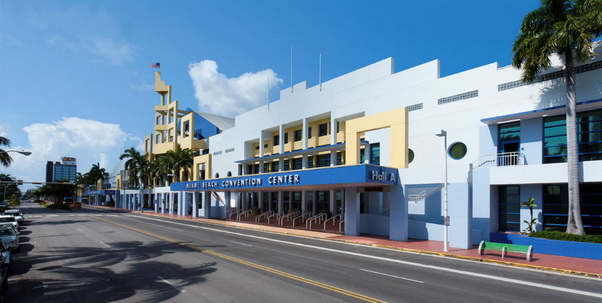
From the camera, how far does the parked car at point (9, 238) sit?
17500 millimetres

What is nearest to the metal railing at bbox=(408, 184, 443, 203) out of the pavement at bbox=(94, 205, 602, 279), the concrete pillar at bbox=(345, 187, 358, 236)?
the pavement at bbox=(94, 205, 602, 279)

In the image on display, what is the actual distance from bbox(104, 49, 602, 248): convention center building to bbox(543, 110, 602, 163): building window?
0.19 feet

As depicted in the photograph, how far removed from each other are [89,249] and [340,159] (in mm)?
23815

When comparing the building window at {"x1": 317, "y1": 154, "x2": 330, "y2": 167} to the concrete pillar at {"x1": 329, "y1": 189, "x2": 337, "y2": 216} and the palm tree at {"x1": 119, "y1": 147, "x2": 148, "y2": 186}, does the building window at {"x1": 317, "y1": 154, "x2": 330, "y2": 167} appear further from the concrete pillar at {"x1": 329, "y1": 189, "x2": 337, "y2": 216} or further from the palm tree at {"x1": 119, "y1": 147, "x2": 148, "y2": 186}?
the palm tree at {"x1": 119, "y1": 147, "x2": 148, "y2": 186}

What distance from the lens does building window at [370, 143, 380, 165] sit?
32747 mm

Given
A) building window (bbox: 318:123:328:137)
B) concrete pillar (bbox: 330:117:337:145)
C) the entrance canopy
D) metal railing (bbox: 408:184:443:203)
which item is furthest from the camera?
building window (bbox: 318:123:328:137)

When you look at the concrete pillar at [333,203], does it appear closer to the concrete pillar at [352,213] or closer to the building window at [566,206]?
the concrete pillar at [352,213]

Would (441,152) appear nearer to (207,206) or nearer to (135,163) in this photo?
(207,206)

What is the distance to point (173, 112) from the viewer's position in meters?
73.1

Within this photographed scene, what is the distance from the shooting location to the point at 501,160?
24625mm

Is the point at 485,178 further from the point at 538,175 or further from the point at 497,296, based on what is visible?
the point at 497,296

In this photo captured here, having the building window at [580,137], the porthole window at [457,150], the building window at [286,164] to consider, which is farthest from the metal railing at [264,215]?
the building window at [580,137]

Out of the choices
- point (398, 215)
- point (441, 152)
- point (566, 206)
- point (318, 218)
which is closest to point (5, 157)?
point (318, 218)

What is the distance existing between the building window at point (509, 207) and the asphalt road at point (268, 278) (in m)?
9.34
